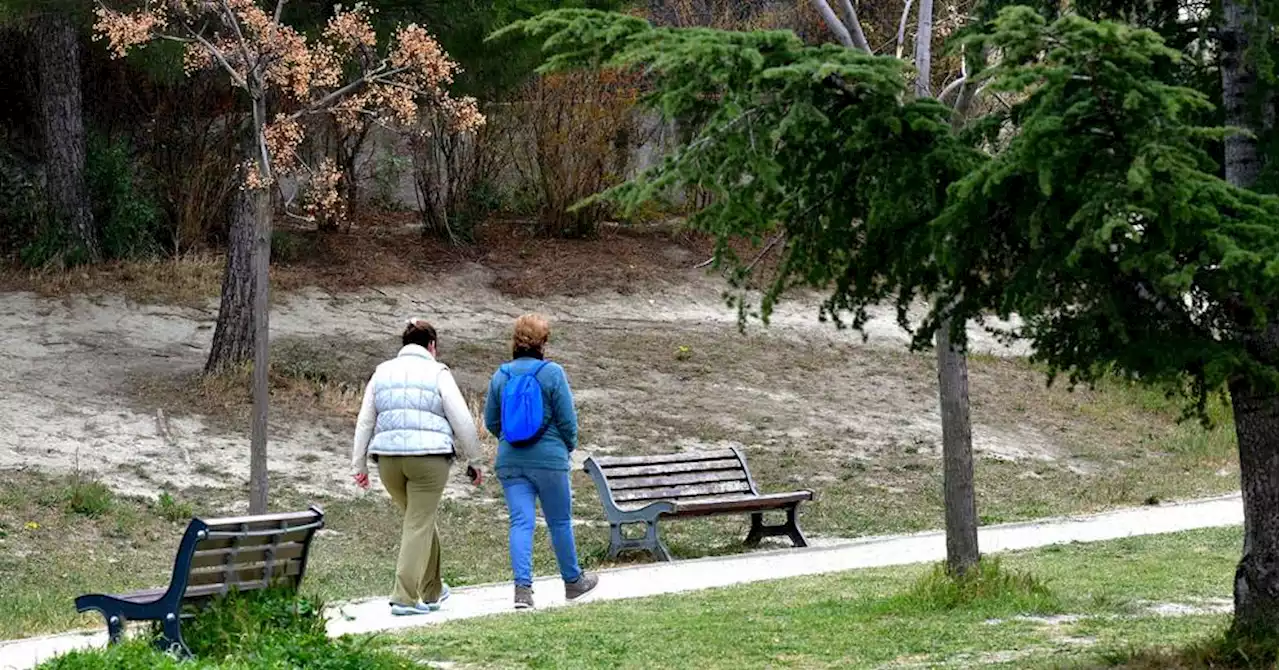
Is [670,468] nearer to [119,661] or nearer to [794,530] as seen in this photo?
[794,530]

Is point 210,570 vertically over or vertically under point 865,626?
over

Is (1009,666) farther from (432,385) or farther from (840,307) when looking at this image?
(432,385)

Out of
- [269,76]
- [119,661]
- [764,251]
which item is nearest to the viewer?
[119,661]

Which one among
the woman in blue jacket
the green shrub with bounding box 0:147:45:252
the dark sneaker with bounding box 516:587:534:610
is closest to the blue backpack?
the woman in blue jacket

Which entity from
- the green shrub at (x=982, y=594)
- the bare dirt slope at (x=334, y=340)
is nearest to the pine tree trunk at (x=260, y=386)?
the bare dirt slope at (x=334, y=340)

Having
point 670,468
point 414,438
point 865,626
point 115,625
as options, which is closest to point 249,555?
point 115,625

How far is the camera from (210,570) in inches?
313

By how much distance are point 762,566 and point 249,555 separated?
582cm

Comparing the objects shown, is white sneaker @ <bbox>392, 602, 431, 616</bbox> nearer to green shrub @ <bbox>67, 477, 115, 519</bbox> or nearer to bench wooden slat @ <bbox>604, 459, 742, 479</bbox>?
bench wooden slat @ <bbox>604, 459, 742, 479</bbox>

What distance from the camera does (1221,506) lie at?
1684 centimetres

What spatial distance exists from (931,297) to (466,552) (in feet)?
23.5

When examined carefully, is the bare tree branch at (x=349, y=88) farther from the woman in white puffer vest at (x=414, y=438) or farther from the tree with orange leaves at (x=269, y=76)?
the woman in white puffer vest at (x=414, y=438)

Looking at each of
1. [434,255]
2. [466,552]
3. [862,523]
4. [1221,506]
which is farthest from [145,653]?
[434,255]

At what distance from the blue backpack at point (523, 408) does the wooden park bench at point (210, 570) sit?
84.8 inches
